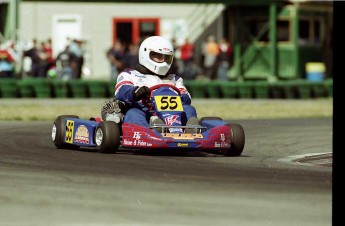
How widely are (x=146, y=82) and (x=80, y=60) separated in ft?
69.1

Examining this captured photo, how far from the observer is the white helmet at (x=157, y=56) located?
1390 cm

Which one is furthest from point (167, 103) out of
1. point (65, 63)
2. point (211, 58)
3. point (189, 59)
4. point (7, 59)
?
point (211, 58)

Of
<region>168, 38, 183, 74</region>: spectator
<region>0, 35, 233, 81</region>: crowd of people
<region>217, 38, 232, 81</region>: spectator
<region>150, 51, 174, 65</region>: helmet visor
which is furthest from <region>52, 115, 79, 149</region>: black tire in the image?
<region>217, 38, 232, 81</region>: spectator

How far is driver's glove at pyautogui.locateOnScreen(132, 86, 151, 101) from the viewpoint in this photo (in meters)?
13.3

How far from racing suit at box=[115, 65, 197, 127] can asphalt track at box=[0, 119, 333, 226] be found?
45 centimetres

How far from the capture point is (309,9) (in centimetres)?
4088

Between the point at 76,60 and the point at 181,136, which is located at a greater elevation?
the point at 76,60

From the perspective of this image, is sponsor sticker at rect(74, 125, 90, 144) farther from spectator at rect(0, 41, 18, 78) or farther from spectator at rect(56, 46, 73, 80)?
spectator at rect(0, 41, 18, 78)

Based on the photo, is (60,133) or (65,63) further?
(65,63)

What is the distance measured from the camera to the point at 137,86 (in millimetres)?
13445

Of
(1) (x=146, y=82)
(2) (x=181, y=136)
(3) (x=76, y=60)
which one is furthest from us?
(3) (x=76, y=60)

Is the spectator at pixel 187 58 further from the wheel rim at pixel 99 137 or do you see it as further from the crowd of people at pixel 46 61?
the wheel rim at pixel 99 137

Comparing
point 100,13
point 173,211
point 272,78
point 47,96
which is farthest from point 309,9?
point 173,211

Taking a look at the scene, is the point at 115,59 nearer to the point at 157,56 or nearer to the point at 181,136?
the point at 157,56
